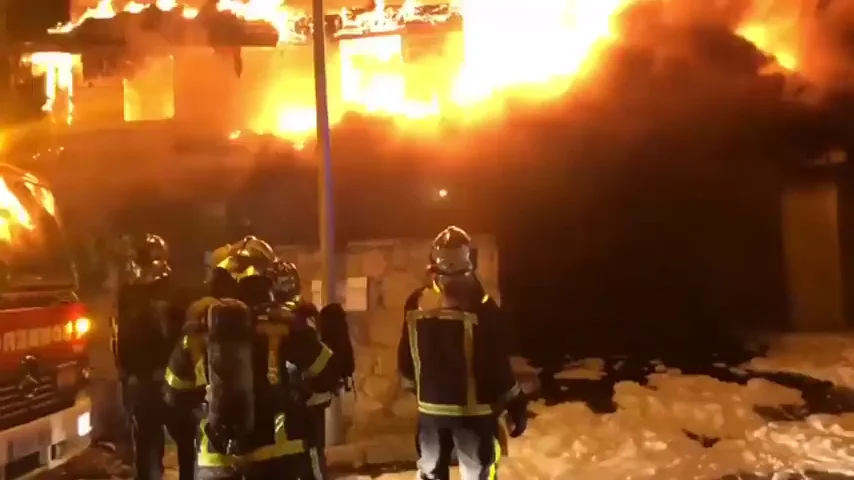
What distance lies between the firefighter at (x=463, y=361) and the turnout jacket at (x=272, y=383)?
885mm

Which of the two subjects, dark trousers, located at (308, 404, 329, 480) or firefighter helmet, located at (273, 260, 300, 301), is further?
firefighter helmet, located at (273, 260, 300, 301)

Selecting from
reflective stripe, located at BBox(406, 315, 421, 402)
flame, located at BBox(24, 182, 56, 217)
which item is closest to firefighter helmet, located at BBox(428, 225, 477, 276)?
reflective stripe, located at BBox(406, 315, 421, 402)

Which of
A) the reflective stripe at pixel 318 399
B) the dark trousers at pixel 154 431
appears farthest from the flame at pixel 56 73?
the reflective stripe at pixel 318 399

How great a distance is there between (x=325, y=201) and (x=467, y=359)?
295 centimetres

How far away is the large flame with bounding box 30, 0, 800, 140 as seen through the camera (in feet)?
38.3

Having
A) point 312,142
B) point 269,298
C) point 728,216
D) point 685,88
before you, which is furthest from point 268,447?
point 728,216

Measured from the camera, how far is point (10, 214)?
5.12 meters

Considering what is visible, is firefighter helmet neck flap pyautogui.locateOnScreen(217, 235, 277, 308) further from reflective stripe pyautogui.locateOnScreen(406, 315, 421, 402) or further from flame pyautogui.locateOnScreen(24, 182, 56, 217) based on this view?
flame pyautogui.locateOnScreen(24, 182, 56, 217)

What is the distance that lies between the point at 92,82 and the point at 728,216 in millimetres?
10936

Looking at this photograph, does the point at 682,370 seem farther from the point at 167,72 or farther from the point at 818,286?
the point at 167,72

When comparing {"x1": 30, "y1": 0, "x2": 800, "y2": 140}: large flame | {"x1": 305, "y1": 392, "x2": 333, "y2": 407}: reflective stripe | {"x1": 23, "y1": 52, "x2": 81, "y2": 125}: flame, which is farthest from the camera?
{"x1": 23, "y1": 52, "x2": 81, "y2": 125}: flame

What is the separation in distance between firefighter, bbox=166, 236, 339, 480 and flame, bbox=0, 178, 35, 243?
6.36ft

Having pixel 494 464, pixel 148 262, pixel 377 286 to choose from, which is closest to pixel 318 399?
pixel 494 464

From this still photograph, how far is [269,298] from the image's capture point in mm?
3713
